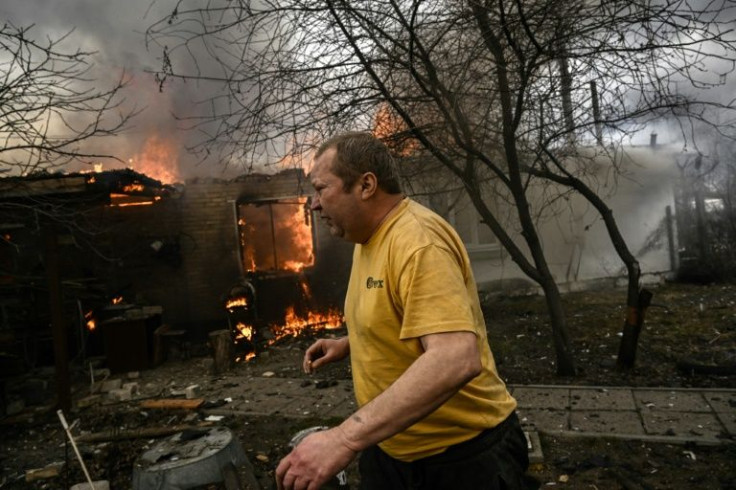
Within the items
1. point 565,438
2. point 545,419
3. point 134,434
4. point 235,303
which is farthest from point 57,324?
point 565,438

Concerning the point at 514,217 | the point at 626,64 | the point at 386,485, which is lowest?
the point at 386,485

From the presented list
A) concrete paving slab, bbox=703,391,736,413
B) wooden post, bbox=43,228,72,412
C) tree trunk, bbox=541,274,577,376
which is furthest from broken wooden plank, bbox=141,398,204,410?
concrete paving slab, bbox=703,391,736,413

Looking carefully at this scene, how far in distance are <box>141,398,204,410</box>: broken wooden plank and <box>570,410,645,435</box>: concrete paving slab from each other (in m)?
4.72

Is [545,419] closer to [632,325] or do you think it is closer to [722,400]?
[722,400]

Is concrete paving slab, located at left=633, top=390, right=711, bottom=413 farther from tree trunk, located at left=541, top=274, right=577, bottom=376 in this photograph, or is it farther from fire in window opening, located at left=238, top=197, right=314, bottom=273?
fire in window opening, located at left=238, top=197, right=314, bottom=273

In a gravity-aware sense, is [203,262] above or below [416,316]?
above

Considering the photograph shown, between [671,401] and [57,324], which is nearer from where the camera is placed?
[671,401]

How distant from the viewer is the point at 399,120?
20.5ft

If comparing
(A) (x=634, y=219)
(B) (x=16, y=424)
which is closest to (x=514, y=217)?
(A) (x=634, y=219)

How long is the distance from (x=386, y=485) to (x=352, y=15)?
401 centimetres

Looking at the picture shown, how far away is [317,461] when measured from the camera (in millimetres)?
1495

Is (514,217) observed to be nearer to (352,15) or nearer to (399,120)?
(399,120)

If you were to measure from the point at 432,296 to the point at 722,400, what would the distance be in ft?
17.4

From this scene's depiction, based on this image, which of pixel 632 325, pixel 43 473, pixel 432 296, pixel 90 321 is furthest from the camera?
pixel 90 321
